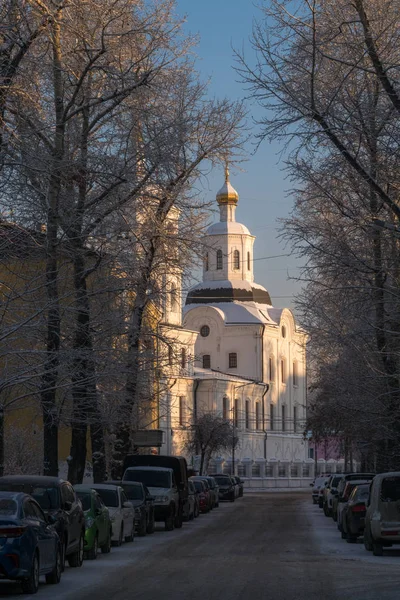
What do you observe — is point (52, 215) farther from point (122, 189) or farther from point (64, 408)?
point (64, 408)

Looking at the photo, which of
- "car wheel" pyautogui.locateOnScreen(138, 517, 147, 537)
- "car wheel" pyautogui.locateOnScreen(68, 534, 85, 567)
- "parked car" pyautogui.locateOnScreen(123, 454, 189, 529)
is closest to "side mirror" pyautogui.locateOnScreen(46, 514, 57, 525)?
"car wheel" pyautogui.locateOnScreen(68, 534, 85, 567)

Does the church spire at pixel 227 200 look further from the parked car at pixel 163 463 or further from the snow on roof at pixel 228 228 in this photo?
the parked car at pixel 163 463

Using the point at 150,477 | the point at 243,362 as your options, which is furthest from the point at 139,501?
the point at 243,362

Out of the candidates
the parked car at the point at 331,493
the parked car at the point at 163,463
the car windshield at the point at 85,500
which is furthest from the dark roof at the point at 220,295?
the car windshield at the point at 85,500

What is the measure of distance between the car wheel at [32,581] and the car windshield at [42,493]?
3.07m

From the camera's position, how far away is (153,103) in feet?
86.5

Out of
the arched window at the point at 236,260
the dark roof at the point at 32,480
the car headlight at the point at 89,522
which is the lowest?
the car headlight at the point at 89,522

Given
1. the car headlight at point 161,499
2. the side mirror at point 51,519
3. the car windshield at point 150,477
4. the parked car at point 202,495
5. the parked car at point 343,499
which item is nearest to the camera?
the side mirror at point 51,519

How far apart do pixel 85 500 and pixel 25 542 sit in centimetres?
698

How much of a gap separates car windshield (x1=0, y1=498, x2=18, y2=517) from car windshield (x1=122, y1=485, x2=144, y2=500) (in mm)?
13806

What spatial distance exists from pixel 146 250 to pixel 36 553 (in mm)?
17299

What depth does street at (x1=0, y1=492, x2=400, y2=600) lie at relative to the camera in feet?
48.6

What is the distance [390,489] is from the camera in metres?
21.6

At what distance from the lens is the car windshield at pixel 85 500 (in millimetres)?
21281
